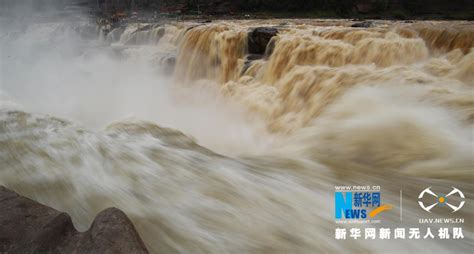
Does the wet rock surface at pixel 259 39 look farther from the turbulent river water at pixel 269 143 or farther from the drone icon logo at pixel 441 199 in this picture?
the drone icon logo at pixel 441 199

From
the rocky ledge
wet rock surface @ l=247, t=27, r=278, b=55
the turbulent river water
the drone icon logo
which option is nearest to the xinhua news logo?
the turbulent river water

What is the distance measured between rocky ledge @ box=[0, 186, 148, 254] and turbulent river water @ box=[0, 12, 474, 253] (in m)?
0.57

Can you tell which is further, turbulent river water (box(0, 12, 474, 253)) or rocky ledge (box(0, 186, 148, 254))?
turbulent river water (box(0, 12, 474, 253))

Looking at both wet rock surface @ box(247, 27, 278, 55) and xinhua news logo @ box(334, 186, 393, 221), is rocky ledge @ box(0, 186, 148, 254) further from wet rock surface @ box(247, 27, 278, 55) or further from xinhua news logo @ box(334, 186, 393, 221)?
wet rock surface @ box(247, 27, 278, 55)

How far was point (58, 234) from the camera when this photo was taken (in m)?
1.92

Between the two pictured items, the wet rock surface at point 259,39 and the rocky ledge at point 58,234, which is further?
the wet rock surface at point 259,39

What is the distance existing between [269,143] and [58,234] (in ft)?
13.7

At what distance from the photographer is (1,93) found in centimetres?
873

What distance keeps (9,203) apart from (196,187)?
160 cm

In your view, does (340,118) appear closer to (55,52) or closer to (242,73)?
(242,73)

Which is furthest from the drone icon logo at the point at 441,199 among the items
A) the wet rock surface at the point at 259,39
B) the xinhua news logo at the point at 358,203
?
the wet rock surface at the point at 259,39

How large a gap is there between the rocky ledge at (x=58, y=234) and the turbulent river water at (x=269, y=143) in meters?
0.57

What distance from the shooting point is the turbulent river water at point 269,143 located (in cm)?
273

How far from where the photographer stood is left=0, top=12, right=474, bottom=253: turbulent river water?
2.73 metres
